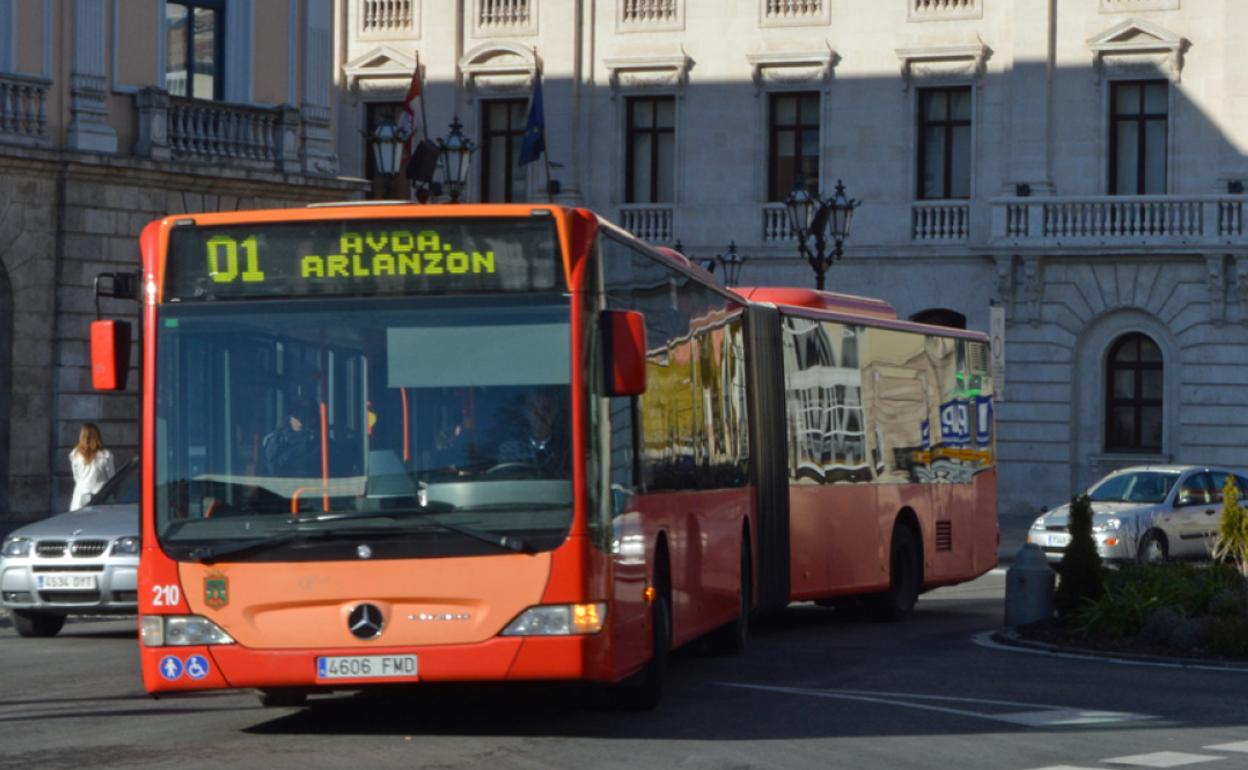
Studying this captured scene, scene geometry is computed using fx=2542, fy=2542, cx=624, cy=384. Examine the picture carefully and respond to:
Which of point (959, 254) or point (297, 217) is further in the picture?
point (959, 254)

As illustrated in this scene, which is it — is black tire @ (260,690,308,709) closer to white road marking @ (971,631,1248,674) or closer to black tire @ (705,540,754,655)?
black tire @ (705,540,754,655)

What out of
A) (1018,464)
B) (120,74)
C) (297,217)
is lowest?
(1018,464)

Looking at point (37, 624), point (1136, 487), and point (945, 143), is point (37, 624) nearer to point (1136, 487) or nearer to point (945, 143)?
point (1136, 487)

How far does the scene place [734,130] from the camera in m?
50.1

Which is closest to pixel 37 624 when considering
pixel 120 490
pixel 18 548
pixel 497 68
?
pixel 18 548

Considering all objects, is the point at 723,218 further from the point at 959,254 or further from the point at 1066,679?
the point at 1066,679

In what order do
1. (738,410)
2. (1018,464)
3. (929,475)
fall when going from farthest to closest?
(1018,464)
(929,475)
(738,410)

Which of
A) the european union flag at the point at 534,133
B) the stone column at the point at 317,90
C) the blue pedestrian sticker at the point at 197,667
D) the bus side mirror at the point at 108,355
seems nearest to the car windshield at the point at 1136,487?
the stone column at the point at 317,90

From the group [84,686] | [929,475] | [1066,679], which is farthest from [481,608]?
[929,475]

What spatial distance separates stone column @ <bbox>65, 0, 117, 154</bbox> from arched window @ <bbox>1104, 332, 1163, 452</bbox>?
21.8 meters

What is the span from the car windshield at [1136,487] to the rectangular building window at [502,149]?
21.0 meters

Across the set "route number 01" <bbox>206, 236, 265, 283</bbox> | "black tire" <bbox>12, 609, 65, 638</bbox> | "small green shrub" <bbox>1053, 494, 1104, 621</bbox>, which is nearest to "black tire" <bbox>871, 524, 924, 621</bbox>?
"small green shrub" <bbox>1053, 494, 1104, 621</bbox>

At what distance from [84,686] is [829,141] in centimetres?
3484

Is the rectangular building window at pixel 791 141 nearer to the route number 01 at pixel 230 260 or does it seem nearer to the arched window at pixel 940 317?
the arched window at pixel 940 317
